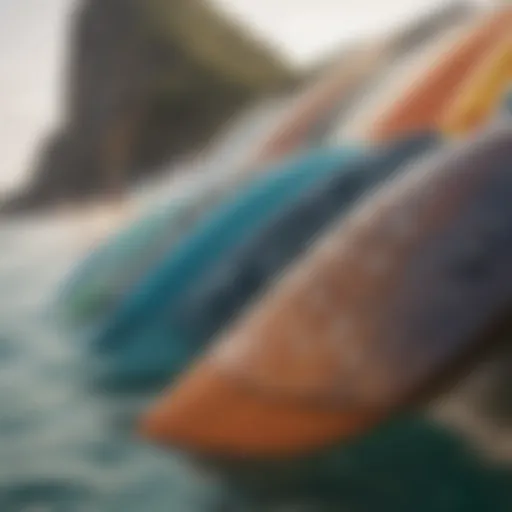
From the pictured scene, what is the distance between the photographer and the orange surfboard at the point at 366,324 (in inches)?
22.8

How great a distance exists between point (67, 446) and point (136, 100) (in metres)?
0.84

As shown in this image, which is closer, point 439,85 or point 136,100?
point 439,85

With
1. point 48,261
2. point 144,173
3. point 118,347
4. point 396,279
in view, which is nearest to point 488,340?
point 396,279

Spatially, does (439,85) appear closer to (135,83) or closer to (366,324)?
(366,324)

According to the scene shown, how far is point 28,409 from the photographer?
70cm

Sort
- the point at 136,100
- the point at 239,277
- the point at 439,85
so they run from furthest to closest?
the point at 136,100, the point at 439,85, the point at 239,277

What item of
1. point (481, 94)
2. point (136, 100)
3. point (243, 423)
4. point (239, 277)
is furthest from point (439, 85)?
point (136, 100)

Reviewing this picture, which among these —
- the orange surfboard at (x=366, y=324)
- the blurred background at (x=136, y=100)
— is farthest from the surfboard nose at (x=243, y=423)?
the blurred background at (x=136, y=100)

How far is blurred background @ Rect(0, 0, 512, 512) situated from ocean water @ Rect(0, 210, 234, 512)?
48 millimetres

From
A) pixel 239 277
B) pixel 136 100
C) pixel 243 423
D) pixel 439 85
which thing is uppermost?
pixel 136 100

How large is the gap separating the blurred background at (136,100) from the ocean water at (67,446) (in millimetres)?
48

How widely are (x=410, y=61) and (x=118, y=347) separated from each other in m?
0.48

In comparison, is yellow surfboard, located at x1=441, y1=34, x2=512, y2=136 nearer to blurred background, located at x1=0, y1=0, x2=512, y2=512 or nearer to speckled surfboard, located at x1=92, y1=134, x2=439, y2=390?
speckled surfboard, located at x1=92, y1=134, x2=439, y2=390

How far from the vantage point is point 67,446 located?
0.64 meters
